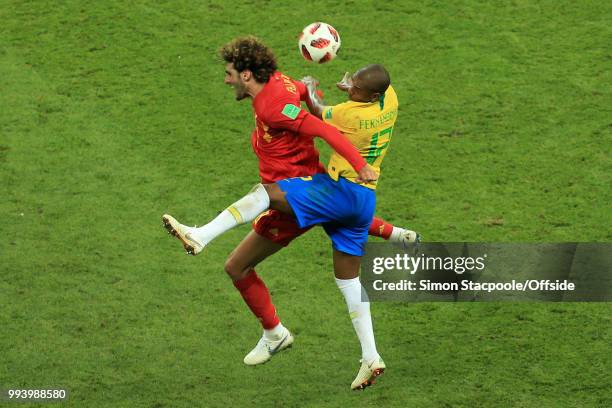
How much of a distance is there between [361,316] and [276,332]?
0.76 m

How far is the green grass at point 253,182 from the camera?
1023cm

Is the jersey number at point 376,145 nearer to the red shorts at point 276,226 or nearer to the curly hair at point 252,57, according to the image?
the red shorts at point 276,226

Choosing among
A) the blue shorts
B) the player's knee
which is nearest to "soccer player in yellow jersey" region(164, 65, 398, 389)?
the blue shorts

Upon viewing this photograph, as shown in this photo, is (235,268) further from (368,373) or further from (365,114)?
(365,114)

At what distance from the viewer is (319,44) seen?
9.74 m

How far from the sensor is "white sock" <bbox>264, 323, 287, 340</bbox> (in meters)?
10.0

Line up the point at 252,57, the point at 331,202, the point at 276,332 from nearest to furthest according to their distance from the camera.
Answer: the point at 252,57, the point at 331,202, the point at 276,332

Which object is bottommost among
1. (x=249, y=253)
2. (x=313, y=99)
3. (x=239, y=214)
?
(x=249, y=253)

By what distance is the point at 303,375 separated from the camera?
10.2 metres

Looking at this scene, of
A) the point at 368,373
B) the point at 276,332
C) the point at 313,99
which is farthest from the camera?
the point at 276,332

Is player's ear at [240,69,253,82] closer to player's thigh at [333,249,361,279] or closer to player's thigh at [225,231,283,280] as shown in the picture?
player's thigh at [225,231,283,280]

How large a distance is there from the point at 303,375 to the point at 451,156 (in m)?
3.57

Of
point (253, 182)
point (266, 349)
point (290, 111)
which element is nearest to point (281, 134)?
point (290, 111)

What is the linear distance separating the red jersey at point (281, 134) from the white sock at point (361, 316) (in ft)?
3.02
